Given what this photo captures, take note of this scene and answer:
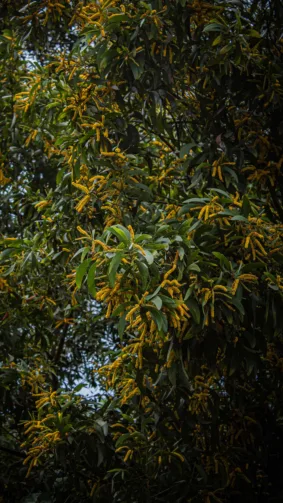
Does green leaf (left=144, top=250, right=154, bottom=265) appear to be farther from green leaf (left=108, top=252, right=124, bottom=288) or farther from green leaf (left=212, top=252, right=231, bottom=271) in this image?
green leaf (left=212, top=252, right=231, bottom=271)

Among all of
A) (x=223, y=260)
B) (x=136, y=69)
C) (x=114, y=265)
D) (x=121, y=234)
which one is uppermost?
(x=136, y=69)

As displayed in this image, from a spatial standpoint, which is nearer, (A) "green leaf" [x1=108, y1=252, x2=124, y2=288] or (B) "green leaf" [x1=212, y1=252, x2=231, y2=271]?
(A) "green leaf" [x1=108, y1=252, x2=124, y2=288]

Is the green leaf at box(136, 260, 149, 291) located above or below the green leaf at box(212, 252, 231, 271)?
below

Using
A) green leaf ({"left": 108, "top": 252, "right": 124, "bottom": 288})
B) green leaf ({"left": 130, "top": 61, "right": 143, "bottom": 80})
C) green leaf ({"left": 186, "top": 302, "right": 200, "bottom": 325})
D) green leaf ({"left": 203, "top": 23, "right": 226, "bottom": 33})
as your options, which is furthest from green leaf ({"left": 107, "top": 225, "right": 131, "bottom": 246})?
green leaf ({"left": 203, "top": 23, "right": 226, "bottom": 33})

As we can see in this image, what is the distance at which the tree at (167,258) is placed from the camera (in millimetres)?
2709

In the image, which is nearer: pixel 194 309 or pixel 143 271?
pixel 143 271

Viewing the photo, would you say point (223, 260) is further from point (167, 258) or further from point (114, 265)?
point (114, 265)

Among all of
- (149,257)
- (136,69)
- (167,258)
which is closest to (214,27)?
(136,69)

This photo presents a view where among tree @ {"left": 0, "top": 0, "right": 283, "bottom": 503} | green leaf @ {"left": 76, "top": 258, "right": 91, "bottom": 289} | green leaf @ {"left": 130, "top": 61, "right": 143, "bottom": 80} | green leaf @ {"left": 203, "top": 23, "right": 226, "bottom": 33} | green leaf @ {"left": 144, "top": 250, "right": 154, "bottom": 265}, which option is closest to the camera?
green leaf @ {"left": 144, "top": 250, "right": 154, "bottom": 265}

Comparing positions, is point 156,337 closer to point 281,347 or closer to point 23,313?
point 281,347

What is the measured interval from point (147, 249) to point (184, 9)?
1.31m

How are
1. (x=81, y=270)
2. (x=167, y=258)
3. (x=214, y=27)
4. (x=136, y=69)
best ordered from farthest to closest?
(x=136, y=69), (x=214, y=27), (x=167, y=258), (x=81, y=270)

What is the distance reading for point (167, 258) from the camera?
2676 mm

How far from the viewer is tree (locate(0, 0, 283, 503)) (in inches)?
107
